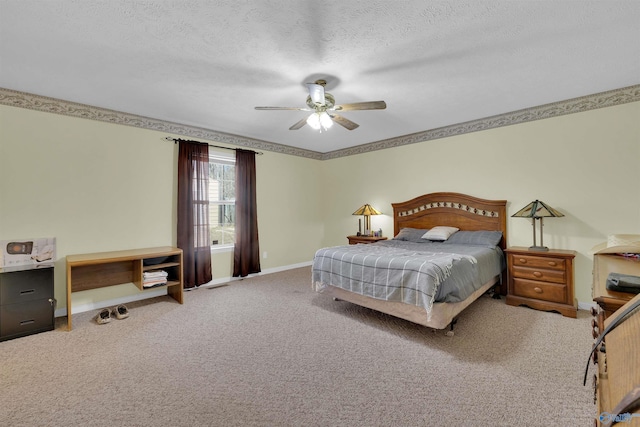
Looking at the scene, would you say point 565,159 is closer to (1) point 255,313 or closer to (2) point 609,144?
(2) point 609,144

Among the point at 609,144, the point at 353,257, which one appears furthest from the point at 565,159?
the point at 353,257

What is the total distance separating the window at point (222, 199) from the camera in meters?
4.75

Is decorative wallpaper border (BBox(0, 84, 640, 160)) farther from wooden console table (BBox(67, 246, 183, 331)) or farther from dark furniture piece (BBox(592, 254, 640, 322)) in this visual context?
dark furniture piece (BBox(592, 254, 640, 322))

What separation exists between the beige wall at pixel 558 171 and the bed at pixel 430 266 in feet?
0.87

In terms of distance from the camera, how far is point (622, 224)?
309 cm

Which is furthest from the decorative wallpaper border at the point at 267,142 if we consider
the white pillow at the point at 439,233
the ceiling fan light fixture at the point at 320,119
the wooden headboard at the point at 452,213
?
the ceiling fan light fixture at the point at 320,119

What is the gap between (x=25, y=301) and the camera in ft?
8.91

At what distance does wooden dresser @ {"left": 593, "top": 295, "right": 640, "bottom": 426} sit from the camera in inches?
20.0

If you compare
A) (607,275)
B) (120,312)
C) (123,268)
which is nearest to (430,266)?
(607,275)

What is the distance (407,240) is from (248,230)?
2.75 m

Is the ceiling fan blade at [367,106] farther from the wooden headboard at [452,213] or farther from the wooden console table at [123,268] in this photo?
the wooden console table at [123,268]

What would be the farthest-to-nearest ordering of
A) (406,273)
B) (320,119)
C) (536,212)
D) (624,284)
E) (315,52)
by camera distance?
(536,212) → (320,119) → (406,273) → (315,52) → (624,284)

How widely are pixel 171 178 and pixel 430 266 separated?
3.80 meters

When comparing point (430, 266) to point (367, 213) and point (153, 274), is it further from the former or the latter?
point (153, 274)
